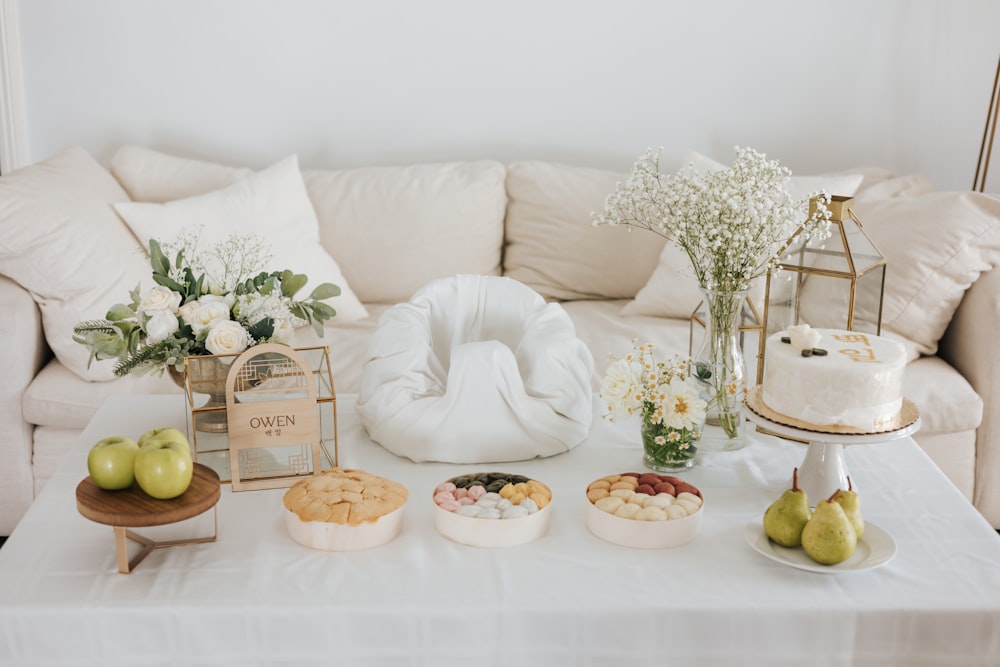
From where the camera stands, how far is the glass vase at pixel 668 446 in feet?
5.07

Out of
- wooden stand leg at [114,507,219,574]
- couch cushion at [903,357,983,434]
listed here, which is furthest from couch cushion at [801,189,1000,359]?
wooden stand leg at [114,507,219,574]

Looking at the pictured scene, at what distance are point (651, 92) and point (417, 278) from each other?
3.53 feet

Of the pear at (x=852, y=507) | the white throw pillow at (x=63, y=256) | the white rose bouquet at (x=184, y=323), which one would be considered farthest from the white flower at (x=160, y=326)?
the pear at (x=852, y=507)

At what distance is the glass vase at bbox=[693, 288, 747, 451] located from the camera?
5.33 ft

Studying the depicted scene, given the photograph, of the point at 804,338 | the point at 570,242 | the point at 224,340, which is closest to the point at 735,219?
the point at 804,338

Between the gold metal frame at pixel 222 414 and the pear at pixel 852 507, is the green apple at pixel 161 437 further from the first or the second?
the pear at pixel 852 507

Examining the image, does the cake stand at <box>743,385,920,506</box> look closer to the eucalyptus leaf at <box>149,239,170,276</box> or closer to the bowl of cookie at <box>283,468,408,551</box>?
the bowl of cookie at <box>283,468,408,551</box>

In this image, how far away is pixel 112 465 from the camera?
1.27 m

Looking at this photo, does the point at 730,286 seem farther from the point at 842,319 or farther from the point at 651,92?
the point at 651,92

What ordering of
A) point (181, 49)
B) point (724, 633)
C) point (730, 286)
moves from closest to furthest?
1. point (724, 633)
2. point (730, 286)
3. point (181, 49)

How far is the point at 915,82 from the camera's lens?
3244mm

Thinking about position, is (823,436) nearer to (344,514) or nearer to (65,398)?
(344,514)

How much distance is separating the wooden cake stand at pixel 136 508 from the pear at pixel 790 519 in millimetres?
781

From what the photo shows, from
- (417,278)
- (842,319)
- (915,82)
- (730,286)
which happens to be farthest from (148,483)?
(915,82)
